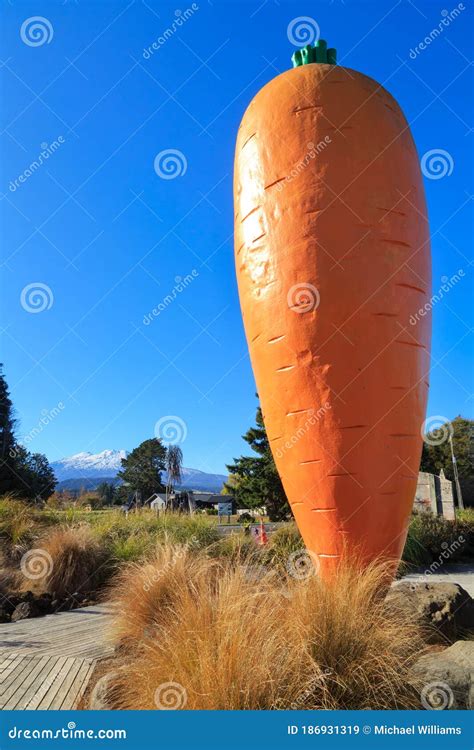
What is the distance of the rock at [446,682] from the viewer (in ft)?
8.57

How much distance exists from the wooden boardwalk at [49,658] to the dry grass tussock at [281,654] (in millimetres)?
456

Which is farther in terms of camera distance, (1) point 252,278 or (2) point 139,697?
(1) point 252,278

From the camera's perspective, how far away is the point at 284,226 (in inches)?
150

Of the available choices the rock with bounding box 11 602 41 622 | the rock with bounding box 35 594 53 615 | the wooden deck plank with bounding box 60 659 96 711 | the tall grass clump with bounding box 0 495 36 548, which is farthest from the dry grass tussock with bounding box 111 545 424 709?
the tall grass clump with bounding box 0 495 36 548

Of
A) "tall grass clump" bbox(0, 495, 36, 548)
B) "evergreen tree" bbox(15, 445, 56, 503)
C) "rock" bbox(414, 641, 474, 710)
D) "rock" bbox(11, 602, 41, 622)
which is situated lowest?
"rock" bbox(11, 602, 41, 622)

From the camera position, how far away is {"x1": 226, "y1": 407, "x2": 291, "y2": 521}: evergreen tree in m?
22.2

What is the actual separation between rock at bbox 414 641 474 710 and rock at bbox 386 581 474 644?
0.99 metres

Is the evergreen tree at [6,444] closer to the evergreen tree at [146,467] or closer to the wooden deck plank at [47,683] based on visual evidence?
the wooden deck plank at [47,683]

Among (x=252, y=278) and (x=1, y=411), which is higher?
(x=1, y=411)

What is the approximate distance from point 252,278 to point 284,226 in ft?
1.55

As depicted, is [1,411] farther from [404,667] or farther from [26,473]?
[404,667]

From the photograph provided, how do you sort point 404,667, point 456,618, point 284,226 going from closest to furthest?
point 404,667 → point 284,226 → point 456,618

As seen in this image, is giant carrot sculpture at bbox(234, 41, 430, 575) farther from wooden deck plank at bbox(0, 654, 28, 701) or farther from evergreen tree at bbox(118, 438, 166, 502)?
evergreen tree at bbox(118, 438, 166, 502)

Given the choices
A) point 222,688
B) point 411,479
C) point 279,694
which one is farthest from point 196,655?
point 411,479
